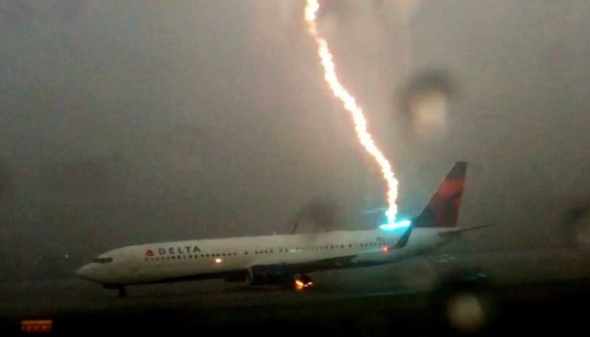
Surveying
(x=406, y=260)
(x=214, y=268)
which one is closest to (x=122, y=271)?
(x=214, y=268)

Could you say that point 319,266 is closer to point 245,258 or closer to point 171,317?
point 245,258

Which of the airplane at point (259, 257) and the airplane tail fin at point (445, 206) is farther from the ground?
the airplane tail fin at point (445, 206)

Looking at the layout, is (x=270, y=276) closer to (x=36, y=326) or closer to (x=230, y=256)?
(x=230, y=256)

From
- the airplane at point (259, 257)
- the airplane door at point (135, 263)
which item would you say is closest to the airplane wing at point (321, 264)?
the airplane at point (259, 257)

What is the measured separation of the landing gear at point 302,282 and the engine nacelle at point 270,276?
38cm

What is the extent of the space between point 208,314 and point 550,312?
7.62 m

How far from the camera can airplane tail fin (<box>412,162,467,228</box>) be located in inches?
2071

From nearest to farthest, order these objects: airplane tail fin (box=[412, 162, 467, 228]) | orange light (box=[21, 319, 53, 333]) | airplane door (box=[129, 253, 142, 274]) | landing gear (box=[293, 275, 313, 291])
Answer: orange light (box=[21, 319, 53, 333]), landing gear (box=[293, 275, 313, 291]), airplane door (box=[129, 253, 142, 274]), airplane tail fin (box=[412, 162, 467, 228])

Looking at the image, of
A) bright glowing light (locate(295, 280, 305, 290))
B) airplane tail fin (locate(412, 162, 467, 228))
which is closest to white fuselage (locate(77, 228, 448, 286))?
bright glowing light (locate(295, 280, 305, 290))

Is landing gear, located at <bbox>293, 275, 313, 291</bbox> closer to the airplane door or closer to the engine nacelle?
the engine nacelle

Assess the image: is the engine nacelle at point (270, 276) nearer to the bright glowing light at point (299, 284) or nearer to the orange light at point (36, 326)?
the bright glowing light at point (299, 284)

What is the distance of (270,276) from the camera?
43438 millimetres

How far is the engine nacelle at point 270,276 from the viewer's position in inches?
1708

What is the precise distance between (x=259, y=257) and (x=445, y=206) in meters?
13.3
